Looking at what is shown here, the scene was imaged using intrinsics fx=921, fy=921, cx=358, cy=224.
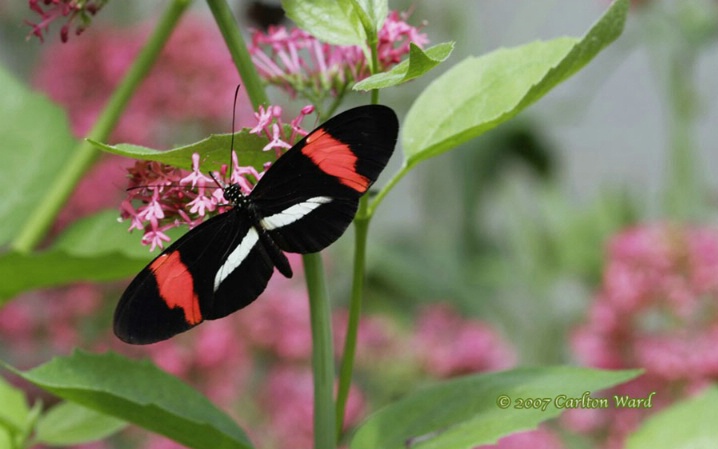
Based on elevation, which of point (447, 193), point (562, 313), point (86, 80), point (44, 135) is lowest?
point (562, 313)

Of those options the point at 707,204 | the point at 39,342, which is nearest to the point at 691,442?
the point at 39,342

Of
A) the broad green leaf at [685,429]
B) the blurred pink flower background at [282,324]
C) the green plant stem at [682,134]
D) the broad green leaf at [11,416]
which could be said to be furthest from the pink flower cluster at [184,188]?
the green plant stem at [682,134]

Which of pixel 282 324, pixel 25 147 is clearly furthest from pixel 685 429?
pixel 282 324

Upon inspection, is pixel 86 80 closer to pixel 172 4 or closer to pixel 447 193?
pixel 172 4

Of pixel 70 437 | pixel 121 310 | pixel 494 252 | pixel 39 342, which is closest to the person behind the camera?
pixel 121 310

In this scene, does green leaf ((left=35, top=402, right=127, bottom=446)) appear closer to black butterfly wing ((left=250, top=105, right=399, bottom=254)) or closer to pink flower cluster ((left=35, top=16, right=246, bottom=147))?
black butterfly wing ((left=250, top=105, right=399, bottom=254))

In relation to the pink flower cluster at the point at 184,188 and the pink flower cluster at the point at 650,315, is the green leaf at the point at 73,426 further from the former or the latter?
the pink flower cluster at the point at 650,315
